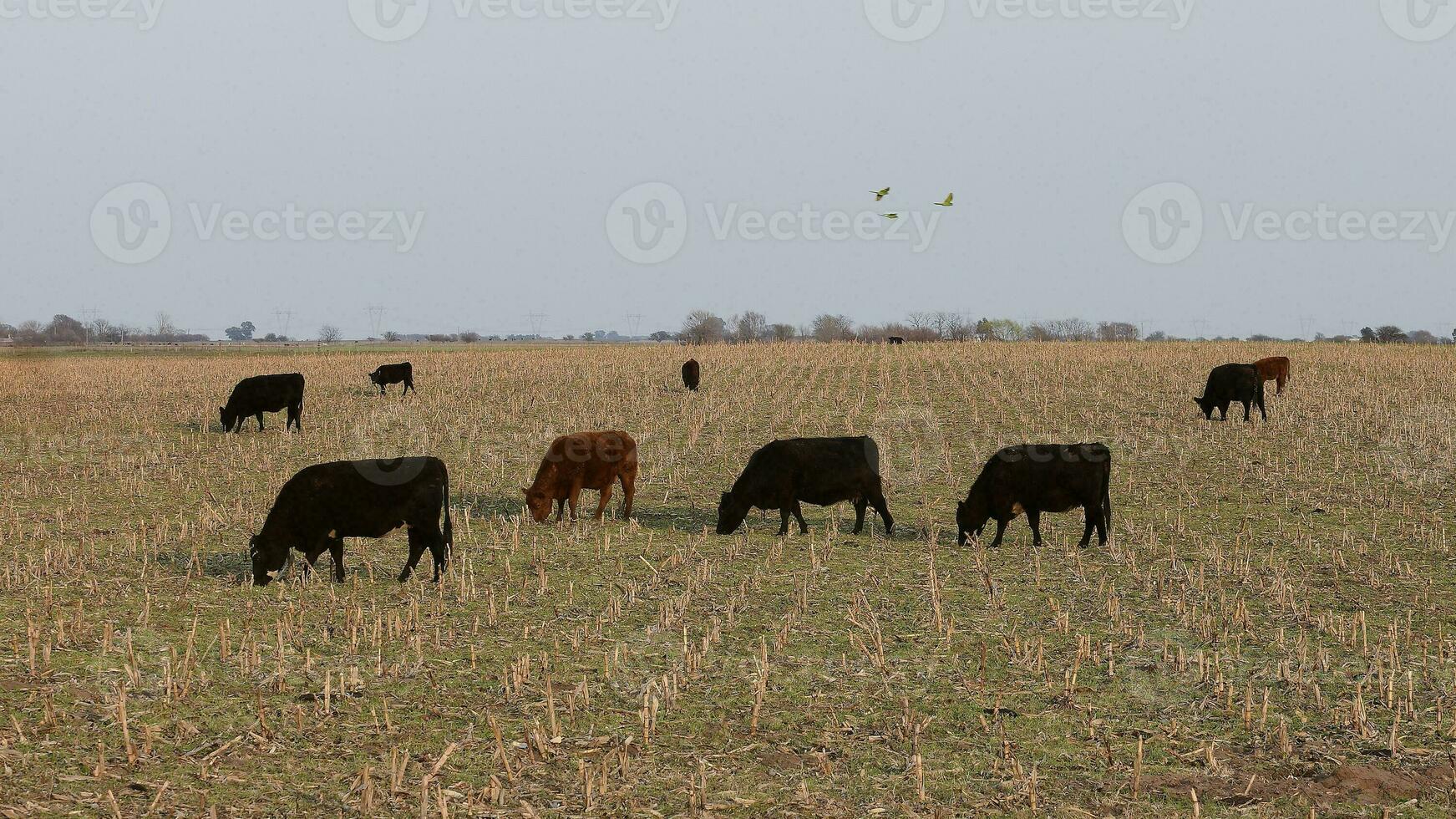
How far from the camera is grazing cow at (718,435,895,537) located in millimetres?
13547

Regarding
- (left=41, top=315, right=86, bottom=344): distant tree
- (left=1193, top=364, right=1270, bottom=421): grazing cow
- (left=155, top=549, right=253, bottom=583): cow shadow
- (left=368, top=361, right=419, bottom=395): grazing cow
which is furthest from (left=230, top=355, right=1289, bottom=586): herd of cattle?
(left=41, top=315, right=86, bottom=344): distant tree

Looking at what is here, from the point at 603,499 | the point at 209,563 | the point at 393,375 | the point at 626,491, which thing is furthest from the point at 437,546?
the point at 393,375

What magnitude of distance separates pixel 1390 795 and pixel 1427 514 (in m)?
10.5

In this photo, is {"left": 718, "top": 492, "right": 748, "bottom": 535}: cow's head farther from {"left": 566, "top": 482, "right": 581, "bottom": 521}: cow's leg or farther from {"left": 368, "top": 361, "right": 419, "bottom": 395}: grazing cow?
{"left": 368, "top": 361, "right": 419, "bottom": 395}: grazing cow

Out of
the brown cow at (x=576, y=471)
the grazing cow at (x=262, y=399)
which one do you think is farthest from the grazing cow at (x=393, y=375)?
the brown cow at (x=576, y=471)

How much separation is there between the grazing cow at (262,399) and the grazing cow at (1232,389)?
19819 millimetres

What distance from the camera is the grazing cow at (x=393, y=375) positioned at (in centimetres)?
3347

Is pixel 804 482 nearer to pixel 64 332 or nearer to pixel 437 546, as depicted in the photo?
pixel 437 546

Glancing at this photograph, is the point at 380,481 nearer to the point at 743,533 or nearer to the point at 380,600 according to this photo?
the point at 380,600

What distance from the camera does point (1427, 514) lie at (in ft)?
48.4

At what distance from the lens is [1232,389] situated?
81.4ft

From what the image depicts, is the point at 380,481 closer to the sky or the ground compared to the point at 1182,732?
closer to the sky

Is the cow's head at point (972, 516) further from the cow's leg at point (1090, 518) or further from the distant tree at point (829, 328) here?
the distant tree at point (829, 328)

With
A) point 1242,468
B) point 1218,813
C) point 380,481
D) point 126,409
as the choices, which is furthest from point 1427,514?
point 126,409
